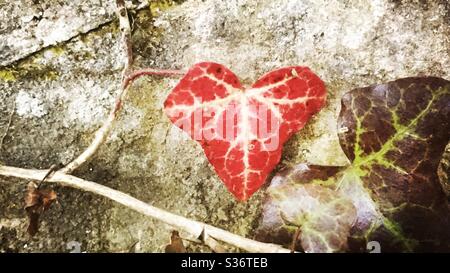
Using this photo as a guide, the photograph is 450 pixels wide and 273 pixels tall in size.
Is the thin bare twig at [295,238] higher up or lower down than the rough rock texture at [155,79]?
lower down

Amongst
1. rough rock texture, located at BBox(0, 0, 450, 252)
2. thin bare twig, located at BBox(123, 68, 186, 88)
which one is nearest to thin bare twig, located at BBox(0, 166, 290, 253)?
rough rock texture, located at BBox(0, 0, 450, 252)

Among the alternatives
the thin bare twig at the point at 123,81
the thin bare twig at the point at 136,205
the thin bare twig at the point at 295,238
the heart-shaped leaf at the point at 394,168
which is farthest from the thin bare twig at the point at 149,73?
the thin bare twig at the point at 295,238

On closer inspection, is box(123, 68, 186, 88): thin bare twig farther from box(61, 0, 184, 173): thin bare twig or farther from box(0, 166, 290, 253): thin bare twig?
box(0, 166, 290, 253): thin bare twig

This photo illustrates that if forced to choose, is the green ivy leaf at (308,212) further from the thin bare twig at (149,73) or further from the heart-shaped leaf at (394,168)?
the thin bare twig at (149,73)

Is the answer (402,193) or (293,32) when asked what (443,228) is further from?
(293,32)

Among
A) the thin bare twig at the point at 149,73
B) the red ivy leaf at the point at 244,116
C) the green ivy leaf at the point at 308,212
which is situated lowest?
the green ivy leaf at the point at 308,212

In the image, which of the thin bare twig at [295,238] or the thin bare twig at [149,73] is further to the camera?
the thin bare twig at [149,73]
